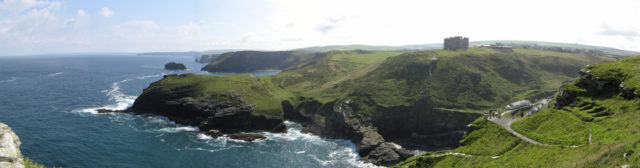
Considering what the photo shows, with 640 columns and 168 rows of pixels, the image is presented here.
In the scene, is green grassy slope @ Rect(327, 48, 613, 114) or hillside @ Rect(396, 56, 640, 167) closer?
hillside @ Rect(396, 56, 640, 167)

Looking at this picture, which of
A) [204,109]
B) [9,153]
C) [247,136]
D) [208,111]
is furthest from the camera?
[204,109]

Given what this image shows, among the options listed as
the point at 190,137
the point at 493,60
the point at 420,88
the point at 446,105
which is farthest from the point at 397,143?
the point at 493,60

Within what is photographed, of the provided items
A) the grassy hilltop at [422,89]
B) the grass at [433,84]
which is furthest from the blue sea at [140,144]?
the grass at [433,84]

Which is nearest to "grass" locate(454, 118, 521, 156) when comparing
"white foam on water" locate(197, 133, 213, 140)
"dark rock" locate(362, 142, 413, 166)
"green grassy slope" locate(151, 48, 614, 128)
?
"dark rock" locate(362, 142, 413, 166)

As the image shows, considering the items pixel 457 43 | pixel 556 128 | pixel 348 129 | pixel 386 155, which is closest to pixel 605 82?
pixel 556 128

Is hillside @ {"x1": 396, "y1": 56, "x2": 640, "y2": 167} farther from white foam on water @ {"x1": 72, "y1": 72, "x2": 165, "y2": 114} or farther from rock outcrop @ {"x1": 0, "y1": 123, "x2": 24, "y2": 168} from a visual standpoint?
white foam on water @ {"x1": 72, "y1": 72, "x2": 165, "y2": 114}

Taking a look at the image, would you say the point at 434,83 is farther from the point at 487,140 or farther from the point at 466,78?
the point at 487,140

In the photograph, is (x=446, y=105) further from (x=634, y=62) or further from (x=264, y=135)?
(x=264, y=135)
